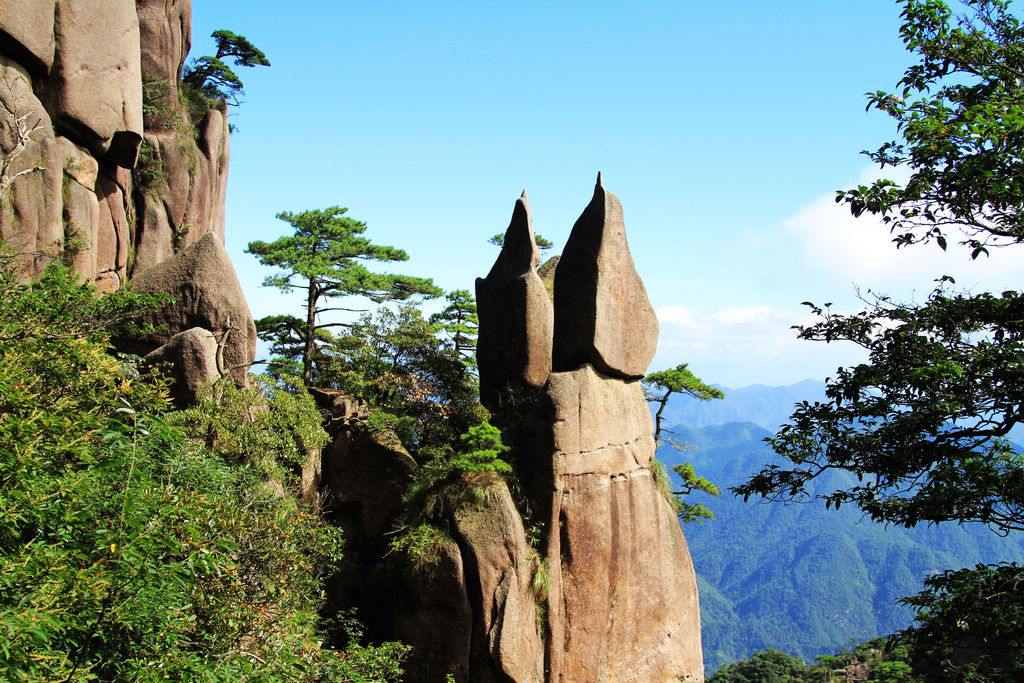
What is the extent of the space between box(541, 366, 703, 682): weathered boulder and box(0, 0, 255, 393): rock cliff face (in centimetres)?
685

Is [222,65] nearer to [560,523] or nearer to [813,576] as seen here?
[560,523]

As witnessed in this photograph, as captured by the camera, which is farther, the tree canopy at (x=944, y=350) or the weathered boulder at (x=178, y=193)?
the weathered boulder at (x=178, y=193)

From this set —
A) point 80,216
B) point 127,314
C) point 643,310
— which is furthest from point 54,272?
point 643,310

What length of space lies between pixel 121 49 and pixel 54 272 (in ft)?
26.8

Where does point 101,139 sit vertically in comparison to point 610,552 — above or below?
above

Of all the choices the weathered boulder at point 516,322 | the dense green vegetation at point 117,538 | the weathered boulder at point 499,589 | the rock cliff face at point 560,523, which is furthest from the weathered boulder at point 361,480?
the dense green vegetation at point 117,538

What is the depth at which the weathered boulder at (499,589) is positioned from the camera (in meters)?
11.8

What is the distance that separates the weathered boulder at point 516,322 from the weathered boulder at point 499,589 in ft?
9.19

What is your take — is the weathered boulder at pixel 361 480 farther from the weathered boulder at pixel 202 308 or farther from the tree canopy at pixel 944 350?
the tree canopy at pixel 944 350

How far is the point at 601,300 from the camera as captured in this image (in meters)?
14.1

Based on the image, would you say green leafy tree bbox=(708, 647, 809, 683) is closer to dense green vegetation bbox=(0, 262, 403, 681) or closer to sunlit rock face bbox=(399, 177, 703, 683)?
sunlit rock face bbox=(399, 177, 703, 683)

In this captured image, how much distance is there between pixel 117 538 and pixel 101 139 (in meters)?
14.1

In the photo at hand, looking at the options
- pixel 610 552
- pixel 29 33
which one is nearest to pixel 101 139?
pixel 29 33

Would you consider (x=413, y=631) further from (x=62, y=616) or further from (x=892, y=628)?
(x=892, y=628)
